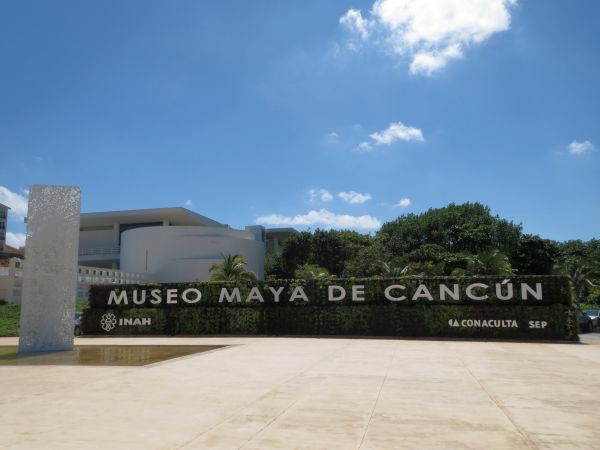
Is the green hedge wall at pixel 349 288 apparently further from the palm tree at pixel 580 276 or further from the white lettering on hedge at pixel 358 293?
the palm tree at pixel 580 276

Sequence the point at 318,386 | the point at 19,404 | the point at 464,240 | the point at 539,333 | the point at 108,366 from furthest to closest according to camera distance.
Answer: the point at 464,240 → the point at 539,333 → the point at 108,366 → the point at 318,386 → the point at 19,404

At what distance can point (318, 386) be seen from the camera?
9.75m

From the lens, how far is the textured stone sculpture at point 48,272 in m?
16.4

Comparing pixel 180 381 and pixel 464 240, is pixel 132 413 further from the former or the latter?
pixel 464 240

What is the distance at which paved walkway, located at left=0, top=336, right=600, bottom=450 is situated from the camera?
6.12m

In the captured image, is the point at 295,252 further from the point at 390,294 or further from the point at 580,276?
the point at 390,294

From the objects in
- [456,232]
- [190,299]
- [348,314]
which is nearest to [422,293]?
[348,314]

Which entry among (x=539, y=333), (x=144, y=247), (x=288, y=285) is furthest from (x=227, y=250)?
(x=539, y=333)

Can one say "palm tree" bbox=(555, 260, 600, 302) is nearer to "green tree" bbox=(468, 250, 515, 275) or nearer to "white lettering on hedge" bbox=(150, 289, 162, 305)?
"green tree" bbox=(468, 250, 515, 275)

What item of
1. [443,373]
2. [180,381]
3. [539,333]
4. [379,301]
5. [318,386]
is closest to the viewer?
[318,386]

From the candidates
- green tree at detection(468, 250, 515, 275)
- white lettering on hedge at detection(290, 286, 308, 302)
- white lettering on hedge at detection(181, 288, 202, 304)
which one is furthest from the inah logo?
green tree at detection(468, 250, 515, 275)

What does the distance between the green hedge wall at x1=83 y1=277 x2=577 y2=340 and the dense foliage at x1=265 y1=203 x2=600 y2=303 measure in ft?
59.9

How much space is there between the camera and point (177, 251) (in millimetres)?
51000

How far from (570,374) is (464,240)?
41076 millimetres
